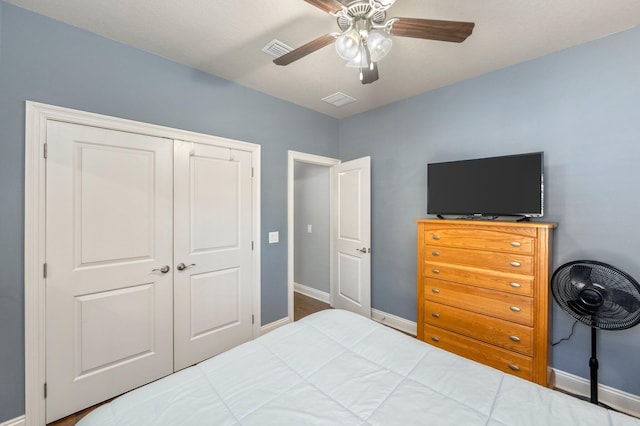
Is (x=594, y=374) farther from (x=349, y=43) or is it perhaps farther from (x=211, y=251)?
(x=211, y=251)

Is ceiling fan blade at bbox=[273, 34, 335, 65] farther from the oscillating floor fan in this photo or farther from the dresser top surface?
the oscillating floor fan

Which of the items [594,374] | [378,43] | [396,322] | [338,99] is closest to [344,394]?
[378,43]

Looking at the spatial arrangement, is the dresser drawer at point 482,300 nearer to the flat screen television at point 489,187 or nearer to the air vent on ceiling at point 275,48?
the flat screen television at point 489,187

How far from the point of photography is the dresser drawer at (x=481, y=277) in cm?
191

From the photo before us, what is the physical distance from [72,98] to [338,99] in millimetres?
2384

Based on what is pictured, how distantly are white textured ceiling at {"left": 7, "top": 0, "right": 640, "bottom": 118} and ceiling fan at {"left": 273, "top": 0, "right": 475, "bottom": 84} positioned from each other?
417 mm

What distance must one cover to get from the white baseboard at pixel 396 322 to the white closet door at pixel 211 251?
160 centimetres

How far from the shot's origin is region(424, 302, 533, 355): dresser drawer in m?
1.91

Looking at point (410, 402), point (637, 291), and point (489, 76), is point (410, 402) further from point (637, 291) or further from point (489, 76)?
point (489, 76)

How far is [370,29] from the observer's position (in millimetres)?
1362

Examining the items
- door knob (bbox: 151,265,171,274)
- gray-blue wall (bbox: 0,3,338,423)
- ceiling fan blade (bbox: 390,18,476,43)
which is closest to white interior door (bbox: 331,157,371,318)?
gray-blue wall (bbox: 0,3,338,423)

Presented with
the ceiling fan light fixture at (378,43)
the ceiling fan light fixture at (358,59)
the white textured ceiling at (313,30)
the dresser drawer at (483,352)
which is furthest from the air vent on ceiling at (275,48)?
the dresser drawer at (483,352)

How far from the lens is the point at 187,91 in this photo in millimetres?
2340

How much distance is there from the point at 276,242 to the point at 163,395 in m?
2.01
